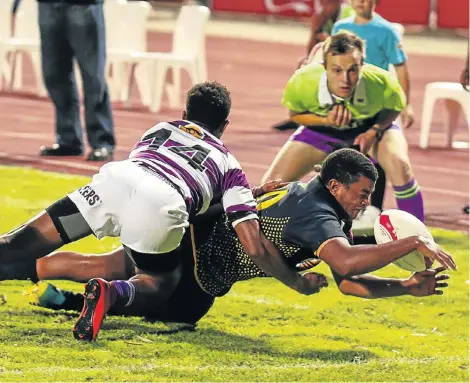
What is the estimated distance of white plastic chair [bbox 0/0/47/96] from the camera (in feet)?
66.6

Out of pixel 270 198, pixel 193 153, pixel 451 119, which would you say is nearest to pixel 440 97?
pixel 451 119

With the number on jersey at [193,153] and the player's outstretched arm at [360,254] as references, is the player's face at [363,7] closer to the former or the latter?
the number on jersey at [193,153]

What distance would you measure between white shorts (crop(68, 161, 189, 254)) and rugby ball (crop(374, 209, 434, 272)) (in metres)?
1.16

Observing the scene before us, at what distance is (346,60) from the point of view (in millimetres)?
10227

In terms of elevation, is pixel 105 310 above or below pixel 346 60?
below

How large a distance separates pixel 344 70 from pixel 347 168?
7.95 ft

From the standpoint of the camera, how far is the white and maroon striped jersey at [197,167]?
8000mm

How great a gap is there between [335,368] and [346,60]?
3.01 metres

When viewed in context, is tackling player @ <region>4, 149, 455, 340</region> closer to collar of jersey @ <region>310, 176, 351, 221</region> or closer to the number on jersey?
collar of jersey @ <region>310, 176, 351, 221</region>

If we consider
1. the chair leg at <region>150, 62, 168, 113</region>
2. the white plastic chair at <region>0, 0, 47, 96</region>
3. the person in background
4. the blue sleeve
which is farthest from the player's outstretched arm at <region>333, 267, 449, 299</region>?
the white plastic chair at <region>0, 0, 47, 96</region>

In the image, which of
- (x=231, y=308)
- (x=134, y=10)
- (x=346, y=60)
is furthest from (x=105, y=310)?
(x=134, y=10)

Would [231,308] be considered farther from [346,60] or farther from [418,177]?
[418,177]

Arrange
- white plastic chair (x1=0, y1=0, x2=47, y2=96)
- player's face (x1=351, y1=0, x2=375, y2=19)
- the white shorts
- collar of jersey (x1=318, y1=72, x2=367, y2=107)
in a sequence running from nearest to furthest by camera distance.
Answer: the white shorts < collar of jersey (x1=318, y1=72, x2=367, y2=107) < player's face (x1=351, y1=0, x2=375, y2=19) < white plastic chair (x1=0, y1=0, x2=47, y2=96)

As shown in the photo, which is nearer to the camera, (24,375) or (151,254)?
(24,375)
